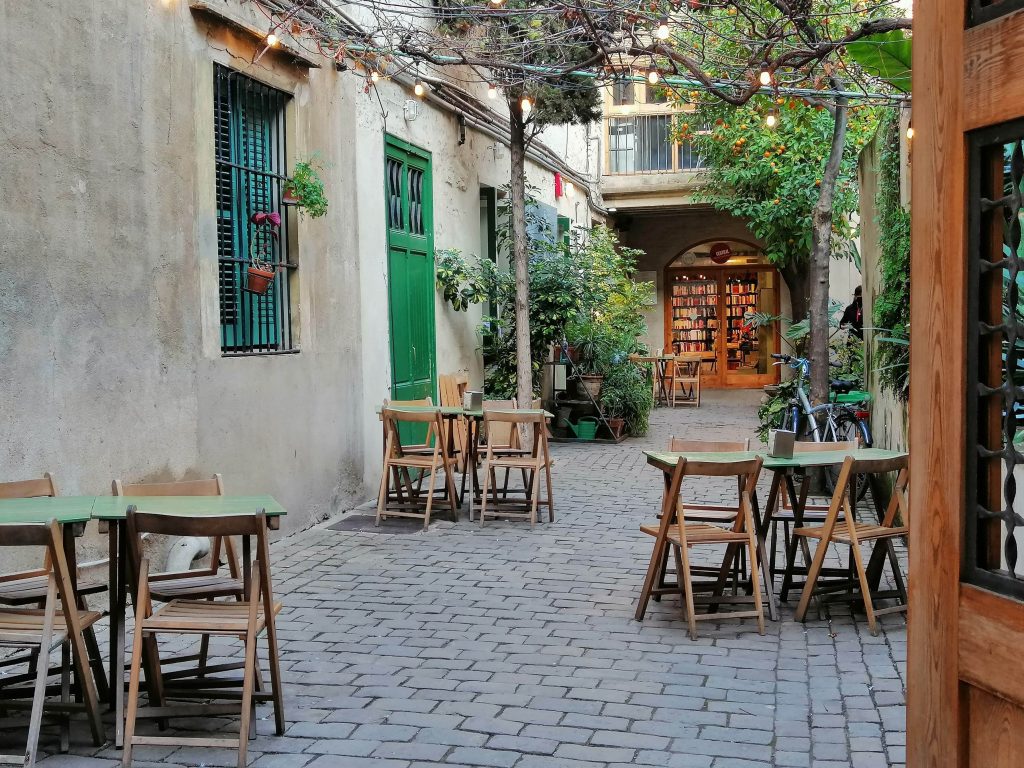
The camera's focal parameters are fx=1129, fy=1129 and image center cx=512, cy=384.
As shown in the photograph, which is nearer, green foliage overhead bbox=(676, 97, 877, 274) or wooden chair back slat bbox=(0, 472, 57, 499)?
wooden chair back slat bbox=(0, 472, 57, 499)

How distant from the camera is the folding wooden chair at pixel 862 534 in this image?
235 inches

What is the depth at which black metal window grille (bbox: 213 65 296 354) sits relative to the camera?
8016 mm

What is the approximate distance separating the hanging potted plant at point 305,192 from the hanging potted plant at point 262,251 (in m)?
0.19

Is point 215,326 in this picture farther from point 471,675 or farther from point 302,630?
point 471,675

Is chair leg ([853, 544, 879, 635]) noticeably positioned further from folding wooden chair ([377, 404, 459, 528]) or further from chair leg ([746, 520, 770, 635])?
folding wooden chair ([377, 404, 459, 528])

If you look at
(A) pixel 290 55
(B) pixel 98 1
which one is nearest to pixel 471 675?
(B) pixel 98 1

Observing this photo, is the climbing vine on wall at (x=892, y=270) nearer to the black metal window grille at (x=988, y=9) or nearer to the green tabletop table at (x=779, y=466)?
the green tabletop table at (x=779, y=466)

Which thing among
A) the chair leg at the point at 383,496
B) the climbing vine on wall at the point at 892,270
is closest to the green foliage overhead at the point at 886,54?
the climbing vine on wall at the point at 892,270

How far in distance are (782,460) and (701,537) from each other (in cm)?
70

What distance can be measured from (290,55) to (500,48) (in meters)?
2.46

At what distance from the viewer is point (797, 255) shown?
768 inches

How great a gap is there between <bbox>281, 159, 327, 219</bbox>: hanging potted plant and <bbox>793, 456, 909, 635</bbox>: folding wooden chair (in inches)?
173

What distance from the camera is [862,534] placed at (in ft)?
20.2

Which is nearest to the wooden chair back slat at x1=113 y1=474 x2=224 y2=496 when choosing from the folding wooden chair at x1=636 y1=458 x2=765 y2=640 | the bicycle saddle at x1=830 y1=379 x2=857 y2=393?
the folding wooden chair at x1=636 y1=458 x2=765 y2=640
